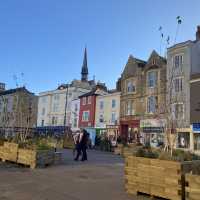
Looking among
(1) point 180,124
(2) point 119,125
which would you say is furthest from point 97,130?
(1) point 180,124

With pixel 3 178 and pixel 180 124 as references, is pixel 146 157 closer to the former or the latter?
pixel 3 178

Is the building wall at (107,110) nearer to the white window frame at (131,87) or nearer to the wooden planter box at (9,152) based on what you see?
the white window frame at (131,87)

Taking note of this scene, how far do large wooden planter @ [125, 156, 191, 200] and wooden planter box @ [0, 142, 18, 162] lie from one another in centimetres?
704

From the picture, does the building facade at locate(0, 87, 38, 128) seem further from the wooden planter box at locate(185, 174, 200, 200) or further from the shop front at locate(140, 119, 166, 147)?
the shop front at locate(140, 119, 166, 147)

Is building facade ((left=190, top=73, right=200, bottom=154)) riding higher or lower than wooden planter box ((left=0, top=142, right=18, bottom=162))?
higher

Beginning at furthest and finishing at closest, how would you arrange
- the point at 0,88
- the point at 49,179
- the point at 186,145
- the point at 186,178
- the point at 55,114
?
1. the point at 0,88
2. the point at 55,114
3. the point at 186,145
4. the point at 49,179
5. the point at 186,178

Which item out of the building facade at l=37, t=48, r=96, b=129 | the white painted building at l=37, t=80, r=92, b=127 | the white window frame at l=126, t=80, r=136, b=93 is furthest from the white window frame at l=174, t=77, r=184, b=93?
the white painted building at l=37, t=80, r=92, b=127

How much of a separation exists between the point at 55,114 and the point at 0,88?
30.0 meters

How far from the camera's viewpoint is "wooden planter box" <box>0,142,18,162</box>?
13.4m

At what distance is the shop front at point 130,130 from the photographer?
126 ft

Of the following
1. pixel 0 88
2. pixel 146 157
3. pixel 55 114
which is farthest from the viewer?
pixel 0 88

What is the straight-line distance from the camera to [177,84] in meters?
34.2

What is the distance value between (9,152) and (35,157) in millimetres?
2216

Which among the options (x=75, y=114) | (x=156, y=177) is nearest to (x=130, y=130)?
(x=75, y=114)
